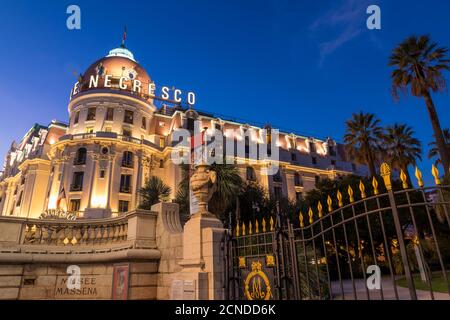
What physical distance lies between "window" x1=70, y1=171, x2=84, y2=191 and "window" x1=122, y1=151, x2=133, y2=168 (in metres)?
5.52

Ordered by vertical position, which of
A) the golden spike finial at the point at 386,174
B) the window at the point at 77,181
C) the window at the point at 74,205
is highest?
the window at the point at 77,181

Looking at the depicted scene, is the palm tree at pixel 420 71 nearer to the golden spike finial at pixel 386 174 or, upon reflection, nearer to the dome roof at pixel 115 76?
the golden spike finial at pixel 386 174

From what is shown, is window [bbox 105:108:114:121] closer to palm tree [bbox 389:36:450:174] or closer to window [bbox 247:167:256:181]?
window [bbox 247:167:256:181]

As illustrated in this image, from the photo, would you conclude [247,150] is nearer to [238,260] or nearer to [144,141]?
[144,141]

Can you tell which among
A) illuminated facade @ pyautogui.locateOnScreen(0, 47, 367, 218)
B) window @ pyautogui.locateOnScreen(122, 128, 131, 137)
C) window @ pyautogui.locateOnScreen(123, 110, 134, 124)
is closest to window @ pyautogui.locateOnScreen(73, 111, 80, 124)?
illuminated facade @ pyautogui.locateOnScreen(0, 47, 367, 218)

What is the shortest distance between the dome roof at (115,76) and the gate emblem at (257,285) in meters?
41.1

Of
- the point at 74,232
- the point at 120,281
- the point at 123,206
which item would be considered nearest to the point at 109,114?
the point at 123,206

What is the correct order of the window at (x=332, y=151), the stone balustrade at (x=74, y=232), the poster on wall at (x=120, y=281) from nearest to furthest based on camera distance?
Answer: the poster on wall at (x=120, y=281)
the stone balustrade at (x=74, y=232)
the window at (x=332, y=151)

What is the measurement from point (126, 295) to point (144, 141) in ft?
114

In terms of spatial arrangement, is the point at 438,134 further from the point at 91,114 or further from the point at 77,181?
the point at 91,114

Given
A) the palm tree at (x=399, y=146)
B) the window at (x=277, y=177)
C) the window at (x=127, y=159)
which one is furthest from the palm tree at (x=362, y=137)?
the window at (x=127, y=159)

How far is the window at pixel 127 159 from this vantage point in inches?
1571

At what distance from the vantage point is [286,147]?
5100cm
